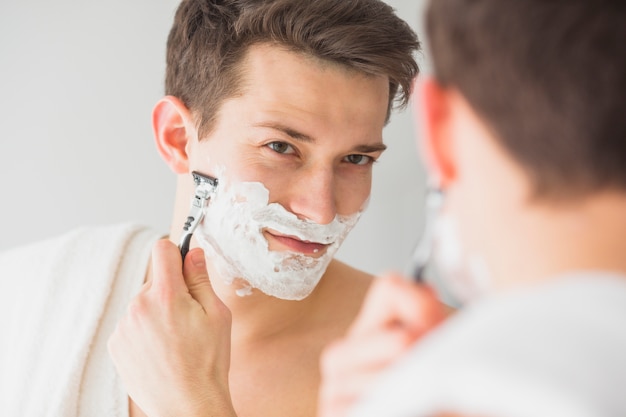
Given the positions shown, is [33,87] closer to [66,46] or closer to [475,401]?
[66,46]

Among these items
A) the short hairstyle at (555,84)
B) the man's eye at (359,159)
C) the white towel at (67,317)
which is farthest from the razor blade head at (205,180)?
the short hairstyle at (555,84)

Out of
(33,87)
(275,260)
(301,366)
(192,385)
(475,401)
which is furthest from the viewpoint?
(33,87)

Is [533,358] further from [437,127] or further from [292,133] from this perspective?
[292,133]

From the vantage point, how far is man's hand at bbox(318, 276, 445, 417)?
24.9 inches

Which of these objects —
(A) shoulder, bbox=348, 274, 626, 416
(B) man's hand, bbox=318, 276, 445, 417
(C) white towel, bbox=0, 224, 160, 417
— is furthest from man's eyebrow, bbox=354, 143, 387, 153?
(A) shoulder, bbox=348, 274, 626, 416

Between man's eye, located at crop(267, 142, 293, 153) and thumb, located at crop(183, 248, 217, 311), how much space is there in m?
0.21

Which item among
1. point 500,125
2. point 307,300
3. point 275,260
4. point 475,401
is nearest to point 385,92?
point 275,260

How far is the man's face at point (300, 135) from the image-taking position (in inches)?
50.7

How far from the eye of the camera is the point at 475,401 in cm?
50

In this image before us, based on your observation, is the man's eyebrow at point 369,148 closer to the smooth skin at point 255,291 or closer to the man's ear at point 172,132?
the smooth skin at point 255,291

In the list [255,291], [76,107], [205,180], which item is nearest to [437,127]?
[205,180]

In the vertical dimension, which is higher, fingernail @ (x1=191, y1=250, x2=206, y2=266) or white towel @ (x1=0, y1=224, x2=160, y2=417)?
fingernail @ (x1=191, y1=250, x2=206, y2=266)

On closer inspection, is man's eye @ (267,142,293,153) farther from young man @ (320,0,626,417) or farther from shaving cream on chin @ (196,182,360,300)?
young man @ (320,0,626,417)

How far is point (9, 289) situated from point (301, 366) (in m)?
→ 0.59
